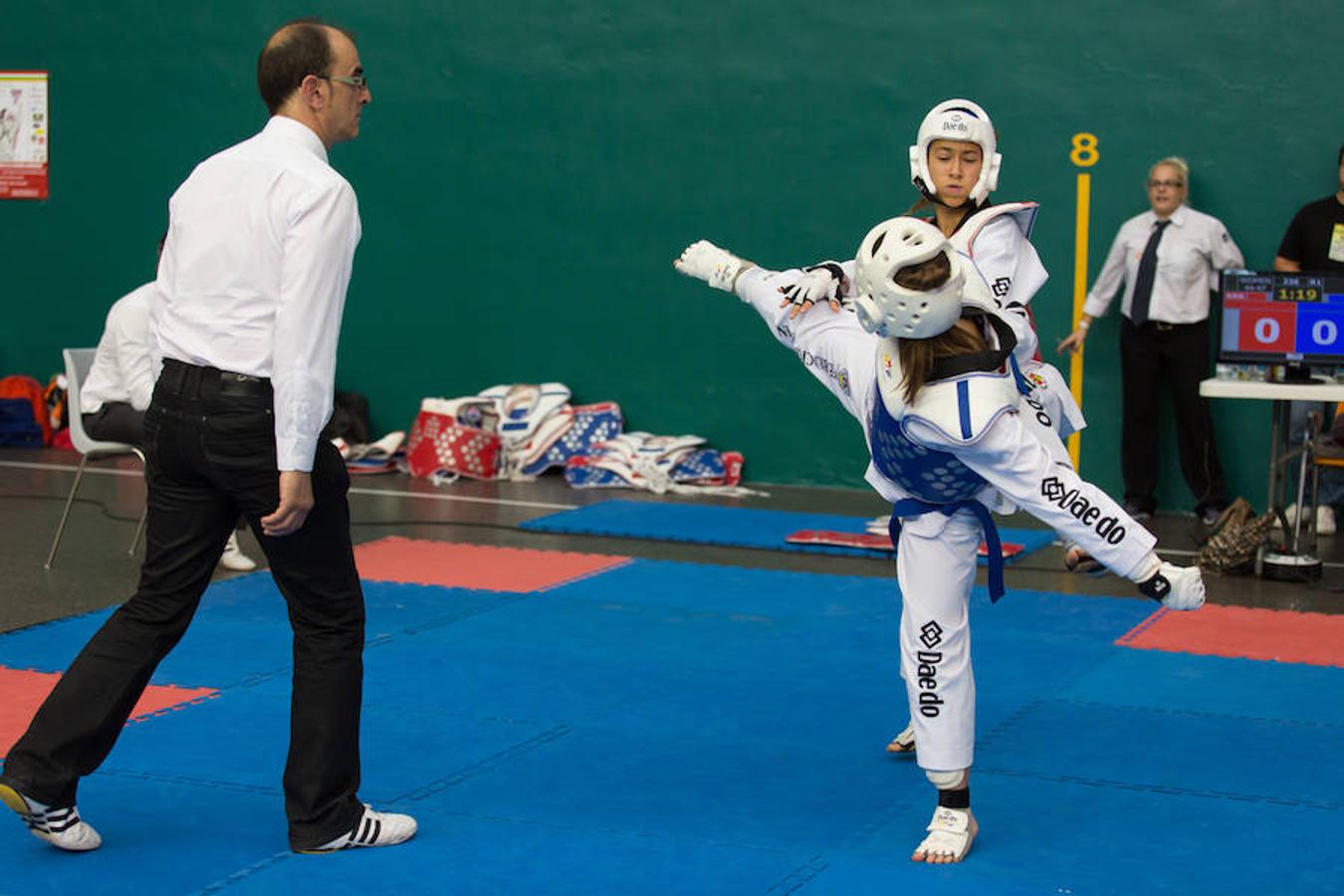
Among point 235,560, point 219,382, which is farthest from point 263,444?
point 235,560

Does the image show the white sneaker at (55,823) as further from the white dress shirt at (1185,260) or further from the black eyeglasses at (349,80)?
the white dress shirt at (1185,260)

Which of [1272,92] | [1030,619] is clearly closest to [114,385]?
[1030,619]

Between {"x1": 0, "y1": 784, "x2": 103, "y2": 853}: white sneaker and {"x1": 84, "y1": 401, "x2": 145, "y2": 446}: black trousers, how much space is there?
3291mm

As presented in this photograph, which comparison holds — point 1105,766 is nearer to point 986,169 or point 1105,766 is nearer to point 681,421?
point 986,169

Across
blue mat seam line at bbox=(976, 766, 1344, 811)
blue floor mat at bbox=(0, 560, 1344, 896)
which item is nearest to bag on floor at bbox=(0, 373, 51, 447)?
blue floor mat at bbox=(0, 560, 1344, 896)

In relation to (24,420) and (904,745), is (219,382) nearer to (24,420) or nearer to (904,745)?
(904,745)

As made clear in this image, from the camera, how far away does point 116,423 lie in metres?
6.95

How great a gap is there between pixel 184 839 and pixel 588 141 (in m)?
6.83

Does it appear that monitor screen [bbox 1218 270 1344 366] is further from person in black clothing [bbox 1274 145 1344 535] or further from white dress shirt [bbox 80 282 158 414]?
white dress shirt [bbox 80 282 158 414]

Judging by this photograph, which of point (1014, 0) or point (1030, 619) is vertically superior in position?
point (1014, 0)

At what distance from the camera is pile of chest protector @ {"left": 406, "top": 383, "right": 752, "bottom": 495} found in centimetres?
974

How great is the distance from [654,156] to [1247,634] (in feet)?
16.4

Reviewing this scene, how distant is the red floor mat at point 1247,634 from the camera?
232 inches

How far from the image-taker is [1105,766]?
458 cm
